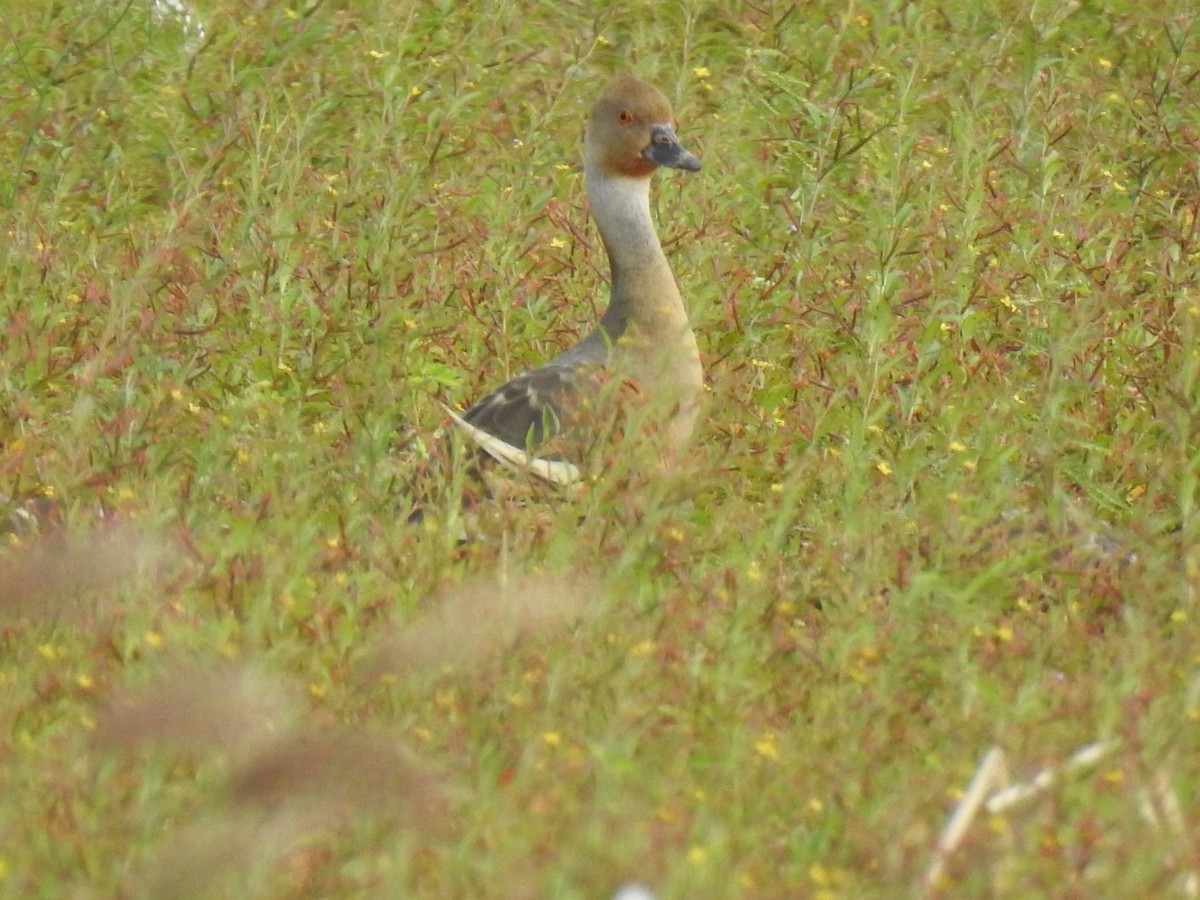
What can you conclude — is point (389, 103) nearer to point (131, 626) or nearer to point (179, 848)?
point (131, 626)

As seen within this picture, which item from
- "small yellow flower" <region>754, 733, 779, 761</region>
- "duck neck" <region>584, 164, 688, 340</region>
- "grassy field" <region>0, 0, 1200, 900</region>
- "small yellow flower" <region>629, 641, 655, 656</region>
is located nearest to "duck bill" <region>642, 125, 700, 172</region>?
"duck neck" <region>584, 164, 688, 340</region>

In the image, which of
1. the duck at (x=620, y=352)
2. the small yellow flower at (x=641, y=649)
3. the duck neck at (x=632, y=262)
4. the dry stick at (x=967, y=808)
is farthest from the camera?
the duck neck at (x=632, y=262)

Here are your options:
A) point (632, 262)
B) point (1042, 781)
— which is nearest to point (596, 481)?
point (1042, 781)

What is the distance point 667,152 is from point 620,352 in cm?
161

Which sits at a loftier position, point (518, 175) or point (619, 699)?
point (619, 699)

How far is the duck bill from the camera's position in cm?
789

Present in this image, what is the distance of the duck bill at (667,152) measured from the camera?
7895 millimetres

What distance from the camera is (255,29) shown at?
404 inches

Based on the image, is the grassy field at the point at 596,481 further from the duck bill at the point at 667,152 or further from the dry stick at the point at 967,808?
the duck bill at the point at 667,152

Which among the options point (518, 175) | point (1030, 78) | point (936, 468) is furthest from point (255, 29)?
point (936, 468)

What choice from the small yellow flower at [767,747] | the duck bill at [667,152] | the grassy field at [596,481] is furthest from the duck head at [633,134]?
the small yellow flower at [767,747]

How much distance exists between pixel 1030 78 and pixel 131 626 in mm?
6151

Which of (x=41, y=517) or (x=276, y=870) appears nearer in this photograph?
(x=276, y=870)

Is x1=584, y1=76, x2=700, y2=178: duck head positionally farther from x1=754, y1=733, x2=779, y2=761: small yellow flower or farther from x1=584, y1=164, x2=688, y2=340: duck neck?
x1=754, y1=733, x2=779, y2=761: small yellow flower
